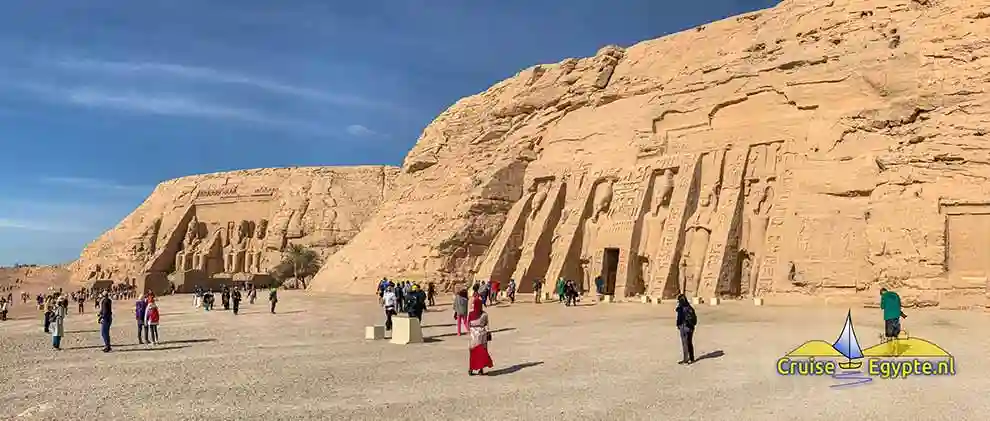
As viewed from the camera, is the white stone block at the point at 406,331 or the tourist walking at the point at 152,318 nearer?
the white stone block at the point at 406,331

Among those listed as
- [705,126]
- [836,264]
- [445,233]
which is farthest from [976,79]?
[445,233]

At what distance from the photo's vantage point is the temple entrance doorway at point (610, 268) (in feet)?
84.1

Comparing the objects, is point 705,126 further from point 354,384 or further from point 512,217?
point 354,384

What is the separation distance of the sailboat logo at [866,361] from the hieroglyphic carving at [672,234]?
40.1 ft

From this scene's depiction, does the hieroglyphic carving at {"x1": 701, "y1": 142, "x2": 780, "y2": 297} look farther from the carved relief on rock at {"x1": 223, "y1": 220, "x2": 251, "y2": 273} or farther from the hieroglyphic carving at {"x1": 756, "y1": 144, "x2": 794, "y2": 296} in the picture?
the carved relief on rock at {"x1": 223, "y1": 220, "x2": 251, "y2": 273}

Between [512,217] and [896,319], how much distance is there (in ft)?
61.9

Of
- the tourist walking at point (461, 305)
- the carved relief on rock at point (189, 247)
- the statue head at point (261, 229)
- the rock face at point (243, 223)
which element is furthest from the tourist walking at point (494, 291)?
the carved relief on rock at point (189, 247)

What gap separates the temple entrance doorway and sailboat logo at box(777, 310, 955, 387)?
15123 millimetres

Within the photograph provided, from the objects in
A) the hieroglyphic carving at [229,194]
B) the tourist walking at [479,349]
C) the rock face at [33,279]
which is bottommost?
the rock face at [33,279]

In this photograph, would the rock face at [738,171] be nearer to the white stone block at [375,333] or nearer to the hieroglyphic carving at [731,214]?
the hieroglyphic carving at [731,214]

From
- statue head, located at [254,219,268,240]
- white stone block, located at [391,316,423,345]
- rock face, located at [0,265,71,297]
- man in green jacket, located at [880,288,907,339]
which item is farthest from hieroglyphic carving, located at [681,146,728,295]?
rock face, located at [0,265,71,297]

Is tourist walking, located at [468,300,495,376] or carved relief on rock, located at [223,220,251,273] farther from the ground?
carved relief on rock, located at [223,220,251,273]

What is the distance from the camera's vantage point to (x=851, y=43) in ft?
72.4

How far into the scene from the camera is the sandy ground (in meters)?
7.80
